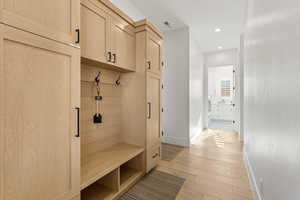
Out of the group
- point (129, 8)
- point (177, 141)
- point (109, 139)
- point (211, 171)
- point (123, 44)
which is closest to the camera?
point (123, 44)

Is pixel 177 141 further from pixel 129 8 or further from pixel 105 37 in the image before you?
pixel 129 8

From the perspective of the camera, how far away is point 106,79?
6.30 ft

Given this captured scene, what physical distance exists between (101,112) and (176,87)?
2.24m

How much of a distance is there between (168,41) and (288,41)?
311 centimetres

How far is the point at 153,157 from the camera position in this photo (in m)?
2.22

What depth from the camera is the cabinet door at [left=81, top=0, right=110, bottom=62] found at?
1.36m

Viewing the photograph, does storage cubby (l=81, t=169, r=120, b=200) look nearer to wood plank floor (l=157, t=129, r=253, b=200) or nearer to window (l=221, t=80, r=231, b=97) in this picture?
wood plank floor (l=157, t=129, r=253, b=200)

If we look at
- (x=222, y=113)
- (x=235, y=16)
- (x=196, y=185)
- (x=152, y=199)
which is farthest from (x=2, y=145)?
(x=222, y=113)

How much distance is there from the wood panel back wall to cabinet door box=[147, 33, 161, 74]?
1.84 ft

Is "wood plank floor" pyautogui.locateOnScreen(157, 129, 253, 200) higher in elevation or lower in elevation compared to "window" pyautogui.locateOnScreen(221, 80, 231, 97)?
lower

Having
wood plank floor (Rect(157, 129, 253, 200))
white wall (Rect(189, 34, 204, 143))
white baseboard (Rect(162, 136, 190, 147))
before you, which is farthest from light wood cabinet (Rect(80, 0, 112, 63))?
white baseboard (Rect(162, 136, 190, 147))

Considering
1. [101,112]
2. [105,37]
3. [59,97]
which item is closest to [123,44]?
[105,37]

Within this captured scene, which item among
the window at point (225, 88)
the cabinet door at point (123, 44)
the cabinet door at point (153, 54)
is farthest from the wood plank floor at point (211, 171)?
the window at point (225, 88)

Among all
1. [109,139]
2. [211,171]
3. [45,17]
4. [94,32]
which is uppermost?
[94,32]
